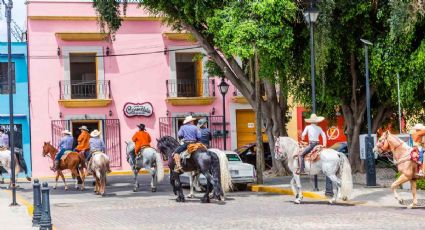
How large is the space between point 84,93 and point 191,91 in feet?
17.7

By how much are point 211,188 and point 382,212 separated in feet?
17.9

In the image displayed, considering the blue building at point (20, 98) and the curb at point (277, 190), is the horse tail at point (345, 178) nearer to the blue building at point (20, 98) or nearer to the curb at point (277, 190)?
the curb at point (277, 190)

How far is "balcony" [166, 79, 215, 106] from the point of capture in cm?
3628

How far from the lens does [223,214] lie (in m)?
15.5

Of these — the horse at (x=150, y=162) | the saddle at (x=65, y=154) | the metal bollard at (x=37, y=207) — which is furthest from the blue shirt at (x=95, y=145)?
the metal bollard at (x=37, y=207)

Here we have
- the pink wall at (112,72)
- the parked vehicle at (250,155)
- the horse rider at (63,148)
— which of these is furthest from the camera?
the pink wall at (112,72)

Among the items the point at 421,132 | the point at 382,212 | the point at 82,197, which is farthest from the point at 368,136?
the point at 82,197

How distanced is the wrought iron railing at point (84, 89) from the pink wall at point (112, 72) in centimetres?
32

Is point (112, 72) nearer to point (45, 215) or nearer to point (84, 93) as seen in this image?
point (84, 93)

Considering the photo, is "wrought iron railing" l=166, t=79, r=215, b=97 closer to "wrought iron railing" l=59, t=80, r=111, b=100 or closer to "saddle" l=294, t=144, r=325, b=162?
"wrought iron railing" l=59, t=80, r=111, b=100

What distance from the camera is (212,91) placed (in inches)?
1452

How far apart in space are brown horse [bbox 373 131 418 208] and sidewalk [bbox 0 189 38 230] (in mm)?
8060

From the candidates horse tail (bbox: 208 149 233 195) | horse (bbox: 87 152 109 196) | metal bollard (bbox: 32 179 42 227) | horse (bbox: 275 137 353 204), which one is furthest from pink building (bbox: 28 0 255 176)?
metal bollard (bbox: 32 179 42 227)

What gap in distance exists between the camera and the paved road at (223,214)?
13.4m
